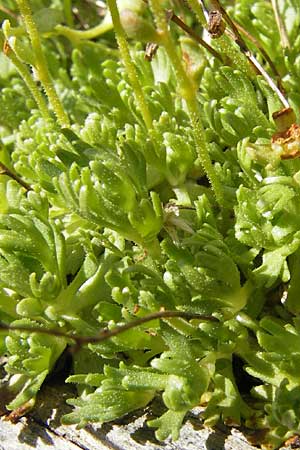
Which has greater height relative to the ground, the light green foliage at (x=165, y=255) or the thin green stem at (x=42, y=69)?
the thin green stem at (x=42, y=69)

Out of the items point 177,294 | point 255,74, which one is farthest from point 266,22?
point 177,294

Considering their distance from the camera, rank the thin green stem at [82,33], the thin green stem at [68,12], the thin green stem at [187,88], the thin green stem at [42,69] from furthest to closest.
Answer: the thin green stem at [68,12]
the thin green stem at [82,33]
the thin green stem at [42,69]
the thin green stem at [187,88]

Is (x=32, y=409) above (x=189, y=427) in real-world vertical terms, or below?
above

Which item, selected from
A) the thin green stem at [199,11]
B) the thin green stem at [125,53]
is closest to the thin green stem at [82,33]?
the thin green stem at [199,11]

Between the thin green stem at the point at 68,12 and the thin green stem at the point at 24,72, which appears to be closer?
the thin green stem at the point at 24,72

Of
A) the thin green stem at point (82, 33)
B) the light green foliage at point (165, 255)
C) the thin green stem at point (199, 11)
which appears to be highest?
the thin green stem at point (82, 33)

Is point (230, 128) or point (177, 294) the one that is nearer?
point (177, 294)

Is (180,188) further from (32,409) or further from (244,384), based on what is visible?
(32,409)

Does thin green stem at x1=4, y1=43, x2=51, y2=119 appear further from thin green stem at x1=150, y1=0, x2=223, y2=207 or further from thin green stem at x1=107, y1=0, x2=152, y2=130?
thin green stem at x1=150, y1=0, x2=223, y2=207

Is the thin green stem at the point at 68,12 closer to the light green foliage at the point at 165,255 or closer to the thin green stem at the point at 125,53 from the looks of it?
the light green foliage at the point at 165,255
